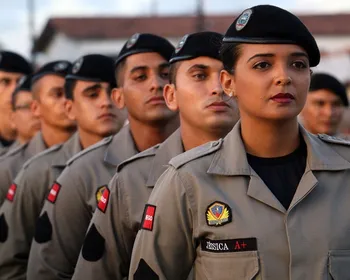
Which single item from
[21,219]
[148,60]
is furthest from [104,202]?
[21,219]

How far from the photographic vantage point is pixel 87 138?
24.4 ft

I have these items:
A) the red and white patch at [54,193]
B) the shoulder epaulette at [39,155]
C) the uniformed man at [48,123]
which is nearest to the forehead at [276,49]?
the red and white patch at [54,193]

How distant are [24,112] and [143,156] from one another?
16.6ft

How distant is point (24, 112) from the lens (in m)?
10.3

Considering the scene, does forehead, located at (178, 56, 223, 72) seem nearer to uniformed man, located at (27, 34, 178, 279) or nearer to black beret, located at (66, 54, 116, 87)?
uniformed man, located at (27, 34, 178, 279)

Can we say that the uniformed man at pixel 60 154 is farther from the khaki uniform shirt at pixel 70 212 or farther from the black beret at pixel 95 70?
the khaki uniform shirt at pixel 70 212

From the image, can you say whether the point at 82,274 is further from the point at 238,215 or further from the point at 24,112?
the point at 24,112

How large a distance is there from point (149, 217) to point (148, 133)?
2207 mm

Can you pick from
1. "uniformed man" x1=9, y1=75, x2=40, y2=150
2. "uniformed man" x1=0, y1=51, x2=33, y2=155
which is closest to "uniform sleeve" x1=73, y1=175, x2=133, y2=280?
"uniformed man" x1=9, y1=75, x2=40, y2=150

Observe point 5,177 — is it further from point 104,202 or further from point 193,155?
point 193,155

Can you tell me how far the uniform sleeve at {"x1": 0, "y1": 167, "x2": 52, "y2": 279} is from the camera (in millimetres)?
6914

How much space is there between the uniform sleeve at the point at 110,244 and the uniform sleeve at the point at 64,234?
2.86 feet

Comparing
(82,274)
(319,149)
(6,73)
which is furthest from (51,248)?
(6,73)

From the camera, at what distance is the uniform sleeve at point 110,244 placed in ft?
16.8
